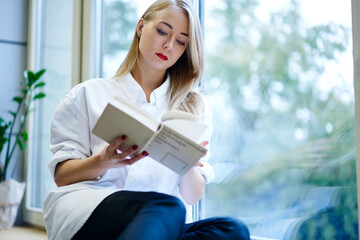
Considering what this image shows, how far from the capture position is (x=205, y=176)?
1611mm

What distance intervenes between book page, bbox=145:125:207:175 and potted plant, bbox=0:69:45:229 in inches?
92.5

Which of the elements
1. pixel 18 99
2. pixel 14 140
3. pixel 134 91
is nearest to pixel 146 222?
pixel 134 91

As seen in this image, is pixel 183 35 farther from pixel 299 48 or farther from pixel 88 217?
pixel 88 217

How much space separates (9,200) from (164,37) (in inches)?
85.8

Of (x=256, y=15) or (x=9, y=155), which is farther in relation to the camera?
(x=9, y=155)

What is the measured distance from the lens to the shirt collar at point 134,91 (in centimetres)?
168

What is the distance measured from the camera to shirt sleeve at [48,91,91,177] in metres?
1.51

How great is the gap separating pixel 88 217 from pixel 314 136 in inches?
36.8

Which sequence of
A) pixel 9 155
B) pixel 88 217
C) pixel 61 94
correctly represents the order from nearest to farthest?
pixel 88 217, pixel 61 94, pixel 9 155

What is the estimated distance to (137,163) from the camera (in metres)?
1.53

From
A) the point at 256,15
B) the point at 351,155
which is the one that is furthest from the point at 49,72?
the point at 351,155

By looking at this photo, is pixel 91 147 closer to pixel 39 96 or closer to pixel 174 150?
pixel 174 150

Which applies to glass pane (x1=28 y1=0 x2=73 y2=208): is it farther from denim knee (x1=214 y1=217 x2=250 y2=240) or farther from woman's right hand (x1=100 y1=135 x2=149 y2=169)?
denim knee (x1=214 y1=217 x2=250 y2=240)

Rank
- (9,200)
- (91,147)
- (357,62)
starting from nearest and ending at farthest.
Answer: (357,62)
(91,147)
(9,200)
